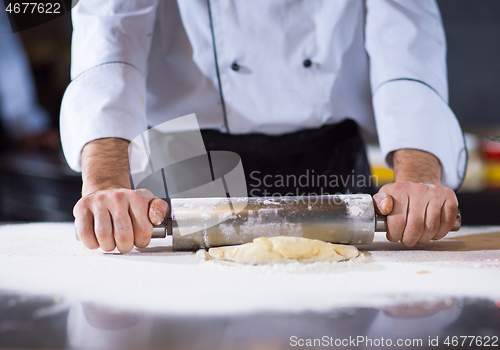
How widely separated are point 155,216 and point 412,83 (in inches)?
34.1

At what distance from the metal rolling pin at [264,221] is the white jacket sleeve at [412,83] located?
1.10ft

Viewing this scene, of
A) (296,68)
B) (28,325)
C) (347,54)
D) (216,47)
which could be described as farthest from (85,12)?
(28,325)

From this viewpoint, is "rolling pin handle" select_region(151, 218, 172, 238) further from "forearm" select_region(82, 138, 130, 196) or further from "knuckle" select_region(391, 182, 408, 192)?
"knuckle" select_region(391, 182, 408, 192)

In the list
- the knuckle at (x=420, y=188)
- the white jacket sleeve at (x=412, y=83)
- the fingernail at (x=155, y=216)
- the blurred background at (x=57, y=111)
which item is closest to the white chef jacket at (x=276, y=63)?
the white jacket sleeve at (x=412, y=83)

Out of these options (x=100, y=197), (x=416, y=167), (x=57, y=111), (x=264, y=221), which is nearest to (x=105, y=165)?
(x=100, y=197)

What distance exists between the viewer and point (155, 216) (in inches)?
32.3

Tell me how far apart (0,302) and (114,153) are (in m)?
0.51

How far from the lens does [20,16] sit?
3.97m

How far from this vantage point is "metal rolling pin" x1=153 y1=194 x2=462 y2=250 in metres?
0.85

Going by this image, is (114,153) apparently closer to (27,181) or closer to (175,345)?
(175,345)

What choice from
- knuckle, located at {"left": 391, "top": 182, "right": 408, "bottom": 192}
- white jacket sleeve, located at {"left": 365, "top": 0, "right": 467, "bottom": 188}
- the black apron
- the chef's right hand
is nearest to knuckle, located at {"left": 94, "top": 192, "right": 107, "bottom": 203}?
the chef's right hand

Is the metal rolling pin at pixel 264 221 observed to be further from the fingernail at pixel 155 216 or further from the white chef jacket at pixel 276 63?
the white chef jacket at pixel 276 63

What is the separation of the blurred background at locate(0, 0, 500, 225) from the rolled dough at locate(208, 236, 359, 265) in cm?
182

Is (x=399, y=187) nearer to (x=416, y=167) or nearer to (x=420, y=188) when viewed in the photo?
(x=420, y=188)
